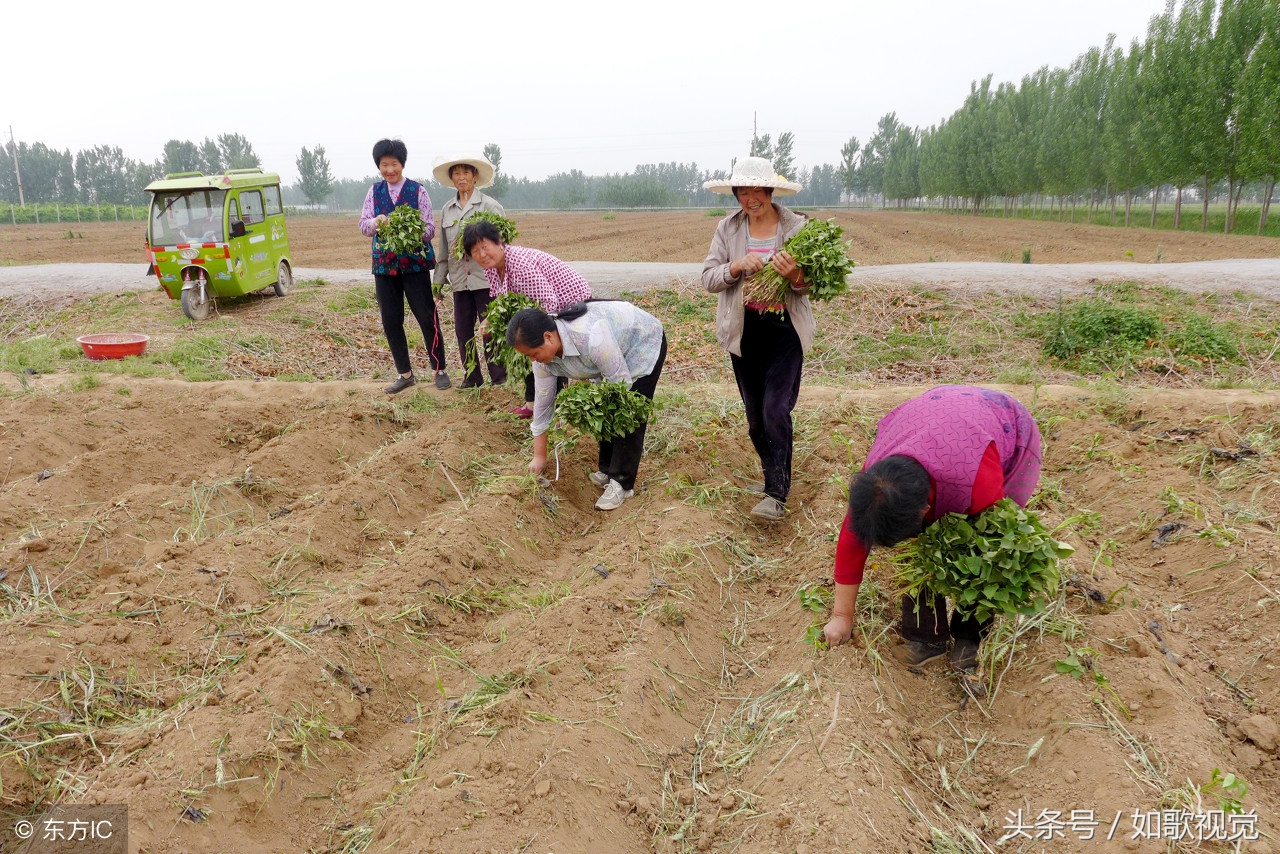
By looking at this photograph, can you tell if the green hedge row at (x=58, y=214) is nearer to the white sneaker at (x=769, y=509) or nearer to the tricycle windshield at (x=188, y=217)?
the tricycle windshield at (x=188, y=217)

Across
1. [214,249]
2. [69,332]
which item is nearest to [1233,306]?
[214,249]

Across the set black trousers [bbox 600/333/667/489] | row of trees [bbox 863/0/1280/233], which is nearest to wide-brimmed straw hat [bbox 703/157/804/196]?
black trousers [bbox 600/333/667/489]

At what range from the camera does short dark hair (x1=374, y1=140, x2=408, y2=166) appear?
18.8 feet

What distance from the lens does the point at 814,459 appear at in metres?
5.03

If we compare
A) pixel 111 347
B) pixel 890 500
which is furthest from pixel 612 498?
pixel 111 347

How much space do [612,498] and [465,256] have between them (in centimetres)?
229

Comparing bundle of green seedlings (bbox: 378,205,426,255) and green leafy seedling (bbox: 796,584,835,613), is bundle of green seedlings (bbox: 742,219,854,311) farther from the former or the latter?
bundle of green seedlings (bbox: 378,205,426,255)

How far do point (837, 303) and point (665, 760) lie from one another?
25.7ft

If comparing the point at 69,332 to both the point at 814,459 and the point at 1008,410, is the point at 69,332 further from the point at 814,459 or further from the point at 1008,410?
the point at 1008,410

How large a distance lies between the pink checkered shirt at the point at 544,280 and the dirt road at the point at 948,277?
588 centimetres

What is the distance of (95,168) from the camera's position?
58344 millimetres

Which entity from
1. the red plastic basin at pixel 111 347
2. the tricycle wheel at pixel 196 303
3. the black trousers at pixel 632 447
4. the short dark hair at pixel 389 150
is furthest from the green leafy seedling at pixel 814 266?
the tricycle wheel at pixel 196 303

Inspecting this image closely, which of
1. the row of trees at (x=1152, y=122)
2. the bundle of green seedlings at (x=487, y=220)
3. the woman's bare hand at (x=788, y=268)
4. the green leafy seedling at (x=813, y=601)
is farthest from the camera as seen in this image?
the row of trees at (x=1152, y=122)

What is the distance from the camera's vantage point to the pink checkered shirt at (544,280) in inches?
188
